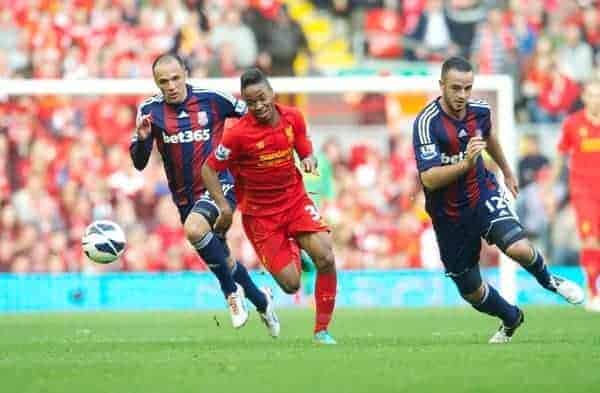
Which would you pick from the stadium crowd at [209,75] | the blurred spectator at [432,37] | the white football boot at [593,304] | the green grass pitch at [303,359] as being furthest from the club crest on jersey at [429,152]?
the blurred spectator at [432,37]

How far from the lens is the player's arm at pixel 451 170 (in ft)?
37.8

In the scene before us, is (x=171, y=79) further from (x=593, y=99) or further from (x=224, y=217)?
(x=593, y=99)

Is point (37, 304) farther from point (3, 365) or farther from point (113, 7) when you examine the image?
point (3, 365)

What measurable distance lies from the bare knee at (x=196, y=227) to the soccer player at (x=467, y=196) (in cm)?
203

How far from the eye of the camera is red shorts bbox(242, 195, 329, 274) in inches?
498

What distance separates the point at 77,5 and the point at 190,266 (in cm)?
580

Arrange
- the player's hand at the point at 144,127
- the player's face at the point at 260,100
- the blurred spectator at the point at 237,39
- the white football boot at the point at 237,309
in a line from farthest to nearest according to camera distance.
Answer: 1. the blurred spectator at the point at 237,39
2. the white football boot at the point at 237,309
3. the player's hand at the point at 144,127
4. the player's face at the point at 260,100

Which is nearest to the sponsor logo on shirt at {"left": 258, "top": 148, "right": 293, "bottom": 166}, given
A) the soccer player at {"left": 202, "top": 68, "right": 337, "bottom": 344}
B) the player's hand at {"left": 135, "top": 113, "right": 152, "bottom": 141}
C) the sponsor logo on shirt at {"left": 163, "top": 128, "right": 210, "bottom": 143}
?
the soccer player at {"left": 202, "top": 68, "right": 337, "bottom": 344}

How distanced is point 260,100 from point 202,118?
1894mm

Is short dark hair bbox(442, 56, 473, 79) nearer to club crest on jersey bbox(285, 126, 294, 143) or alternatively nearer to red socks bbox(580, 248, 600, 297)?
club crest on jersey bbox(285, 126, 294, 143)

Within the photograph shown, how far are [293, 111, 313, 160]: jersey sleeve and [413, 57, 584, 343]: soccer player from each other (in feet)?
2.82

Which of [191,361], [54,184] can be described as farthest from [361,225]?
[191,361]

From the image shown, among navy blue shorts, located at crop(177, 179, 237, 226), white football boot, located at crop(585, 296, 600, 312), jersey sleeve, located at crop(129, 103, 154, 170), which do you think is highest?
jersey sleeve, located at crop(129, 103, 154, 170)

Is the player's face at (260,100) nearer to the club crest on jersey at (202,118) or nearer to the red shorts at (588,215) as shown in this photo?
the club crest on jersey at (202,118)
